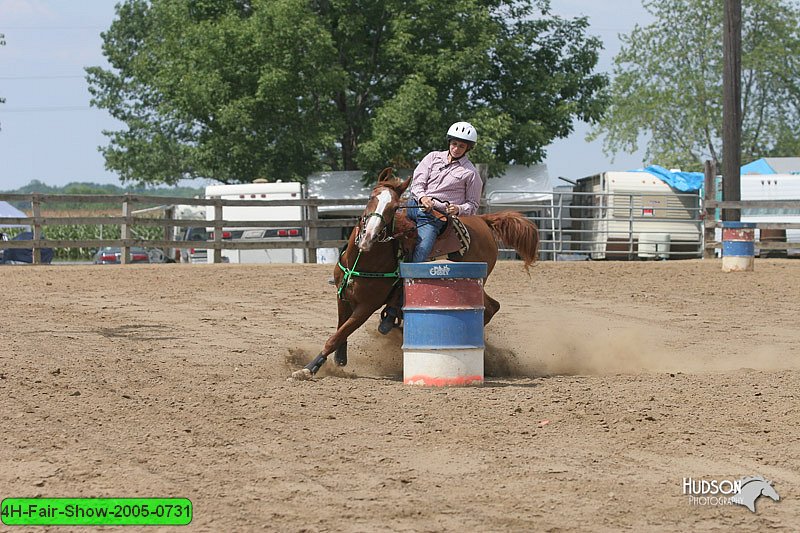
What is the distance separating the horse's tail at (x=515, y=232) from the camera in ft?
33.0

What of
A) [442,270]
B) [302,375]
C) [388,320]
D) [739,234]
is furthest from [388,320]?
[739,234]

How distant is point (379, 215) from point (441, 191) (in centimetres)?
127

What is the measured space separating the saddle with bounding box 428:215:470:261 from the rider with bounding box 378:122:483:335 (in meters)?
0.07

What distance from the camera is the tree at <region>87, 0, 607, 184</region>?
29.7 meters

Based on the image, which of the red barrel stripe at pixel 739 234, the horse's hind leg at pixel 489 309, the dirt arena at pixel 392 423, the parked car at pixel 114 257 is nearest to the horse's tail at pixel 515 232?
the horse's hind leg at pixel 489 309

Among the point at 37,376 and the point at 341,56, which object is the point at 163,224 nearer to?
the point at 341,56

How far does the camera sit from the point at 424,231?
884cm

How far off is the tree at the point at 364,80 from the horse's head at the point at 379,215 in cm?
2103

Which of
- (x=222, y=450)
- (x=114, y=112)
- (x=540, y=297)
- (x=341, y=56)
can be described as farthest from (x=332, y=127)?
(x=114, y=112)

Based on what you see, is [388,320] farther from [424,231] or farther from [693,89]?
[693,89]

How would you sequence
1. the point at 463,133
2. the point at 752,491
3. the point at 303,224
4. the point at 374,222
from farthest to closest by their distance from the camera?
the point at 303,224, the point at 463,133, the point at 374,222, the point at 752,491

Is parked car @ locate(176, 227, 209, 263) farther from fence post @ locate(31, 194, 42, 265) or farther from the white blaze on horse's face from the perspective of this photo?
the white blaze on horse's face

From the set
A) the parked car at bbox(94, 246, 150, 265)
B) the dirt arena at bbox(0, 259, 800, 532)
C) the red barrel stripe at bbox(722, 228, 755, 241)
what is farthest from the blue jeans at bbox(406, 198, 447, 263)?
the parked car at bbox(94, 246, 150, 265)

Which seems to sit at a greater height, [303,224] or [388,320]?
[303,224]
